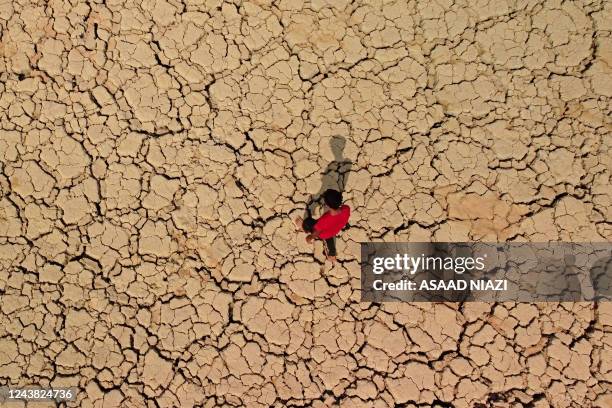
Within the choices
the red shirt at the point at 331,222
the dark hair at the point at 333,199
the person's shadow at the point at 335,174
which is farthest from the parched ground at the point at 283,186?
the dark hair at the point at 333,199

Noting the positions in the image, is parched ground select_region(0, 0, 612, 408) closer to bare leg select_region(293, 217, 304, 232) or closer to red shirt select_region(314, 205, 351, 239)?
bare leg select_region(293, 217, 304, 232)

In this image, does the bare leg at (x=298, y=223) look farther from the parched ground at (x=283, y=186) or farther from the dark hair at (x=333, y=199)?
the dark hair at (x=333, y=199)

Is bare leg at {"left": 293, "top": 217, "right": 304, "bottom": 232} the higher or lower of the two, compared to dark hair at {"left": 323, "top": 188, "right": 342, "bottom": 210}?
higher

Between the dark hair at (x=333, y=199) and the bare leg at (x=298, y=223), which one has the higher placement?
the bare leg at (x=298, y=223)

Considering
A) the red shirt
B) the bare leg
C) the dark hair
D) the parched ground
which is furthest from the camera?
the bare leg

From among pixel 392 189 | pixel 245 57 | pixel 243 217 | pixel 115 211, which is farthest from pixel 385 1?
pixel 115 211

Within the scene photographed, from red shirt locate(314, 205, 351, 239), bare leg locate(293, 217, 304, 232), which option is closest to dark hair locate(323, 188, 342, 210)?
red shirt locate(314, 205, 351, 239)

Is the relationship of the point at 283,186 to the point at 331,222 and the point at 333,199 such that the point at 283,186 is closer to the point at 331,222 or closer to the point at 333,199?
the point at 331,222
